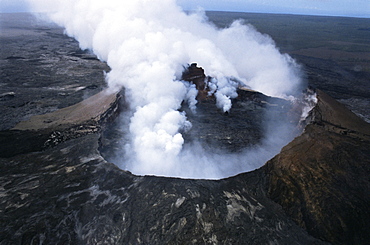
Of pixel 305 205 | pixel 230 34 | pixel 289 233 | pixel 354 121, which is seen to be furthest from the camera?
pixel 230 34

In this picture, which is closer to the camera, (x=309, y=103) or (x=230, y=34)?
(x=309, y=103)

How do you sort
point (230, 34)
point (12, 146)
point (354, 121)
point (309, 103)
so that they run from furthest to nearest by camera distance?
1. point (230, 34)
2. point (309, 103)
3. point (354, 121)
4. point (12, 146)

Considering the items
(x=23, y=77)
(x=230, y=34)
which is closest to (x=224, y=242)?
(x=23, y=77)

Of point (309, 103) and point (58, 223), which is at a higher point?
point (309, 103)

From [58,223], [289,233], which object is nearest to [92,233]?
[58,223]

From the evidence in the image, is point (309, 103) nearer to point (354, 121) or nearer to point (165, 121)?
point (354, 121)

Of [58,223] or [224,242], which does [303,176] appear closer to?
[224,242]

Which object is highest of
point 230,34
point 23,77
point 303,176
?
point 230,34

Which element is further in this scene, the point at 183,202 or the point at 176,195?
the point at 176,195

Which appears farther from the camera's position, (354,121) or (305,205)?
(354,121)
